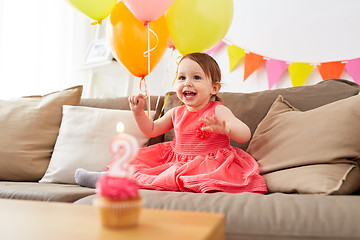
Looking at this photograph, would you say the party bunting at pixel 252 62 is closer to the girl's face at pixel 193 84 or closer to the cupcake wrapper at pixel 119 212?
the girl's face at pixel 193 84

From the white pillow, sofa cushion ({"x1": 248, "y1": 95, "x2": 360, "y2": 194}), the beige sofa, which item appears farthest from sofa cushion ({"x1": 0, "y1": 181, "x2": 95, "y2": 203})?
sofa cushion ({"x1": 248, "y1": 95, "x2": 360, "y2": 194})

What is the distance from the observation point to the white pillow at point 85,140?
1.82 metres

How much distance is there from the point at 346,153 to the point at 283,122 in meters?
0.30

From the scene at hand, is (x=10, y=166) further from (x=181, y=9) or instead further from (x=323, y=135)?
(x=323, y=135)

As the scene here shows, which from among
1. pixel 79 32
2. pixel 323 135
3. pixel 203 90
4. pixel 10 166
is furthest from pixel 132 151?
pixel 79 32

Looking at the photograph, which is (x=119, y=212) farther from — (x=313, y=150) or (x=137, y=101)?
(x=137, y=101)

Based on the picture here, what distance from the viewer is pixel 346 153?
128cm

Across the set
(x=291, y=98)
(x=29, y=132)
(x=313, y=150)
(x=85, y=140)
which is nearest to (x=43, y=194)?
(x=85, y=140)

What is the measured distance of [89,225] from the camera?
646 mm

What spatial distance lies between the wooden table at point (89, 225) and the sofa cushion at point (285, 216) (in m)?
0.27

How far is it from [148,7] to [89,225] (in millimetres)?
1150

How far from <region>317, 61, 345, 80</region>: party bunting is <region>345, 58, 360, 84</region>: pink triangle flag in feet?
0.11

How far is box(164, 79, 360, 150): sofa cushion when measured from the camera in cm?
165

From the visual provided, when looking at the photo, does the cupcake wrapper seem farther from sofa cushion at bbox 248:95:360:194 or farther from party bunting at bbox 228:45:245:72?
party bunting at bbox 228:45:245:72
